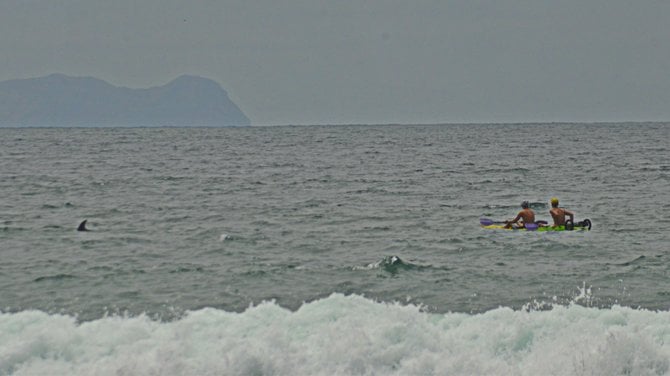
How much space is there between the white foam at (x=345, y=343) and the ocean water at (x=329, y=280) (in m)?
0.04

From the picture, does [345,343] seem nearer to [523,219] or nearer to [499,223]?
[523,219]

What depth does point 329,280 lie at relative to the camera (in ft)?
59.0

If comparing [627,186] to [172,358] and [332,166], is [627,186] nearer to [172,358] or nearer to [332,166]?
[332,166]

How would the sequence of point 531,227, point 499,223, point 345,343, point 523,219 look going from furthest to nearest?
point 499,223 < point 523,219 < point 531,227 < point 345,343

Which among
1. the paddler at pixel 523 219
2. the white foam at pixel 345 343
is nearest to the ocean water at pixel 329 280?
the white foam at pixel 345 343

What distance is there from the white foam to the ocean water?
0.04 metres

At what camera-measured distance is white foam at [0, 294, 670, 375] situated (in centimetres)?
1107

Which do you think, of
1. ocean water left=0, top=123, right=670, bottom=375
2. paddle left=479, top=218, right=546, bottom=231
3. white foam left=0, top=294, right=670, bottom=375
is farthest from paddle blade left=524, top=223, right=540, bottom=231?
white foam left=0, top=294, right=670, bottom=375

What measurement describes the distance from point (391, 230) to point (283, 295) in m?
9.43

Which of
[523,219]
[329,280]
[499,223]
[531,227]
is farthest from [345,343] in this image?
[499,223]

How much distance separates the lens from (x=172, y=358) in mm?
11227

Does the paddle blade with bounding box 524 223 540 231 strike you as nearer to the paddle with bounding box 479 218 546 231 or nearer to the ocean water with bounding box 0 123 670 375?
the paddle with bounding box 479 218 546 231

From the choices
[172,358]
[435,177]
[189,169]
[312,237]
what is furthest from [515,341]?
[189,169]

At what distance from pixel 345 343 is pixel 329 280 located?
6.37 m
